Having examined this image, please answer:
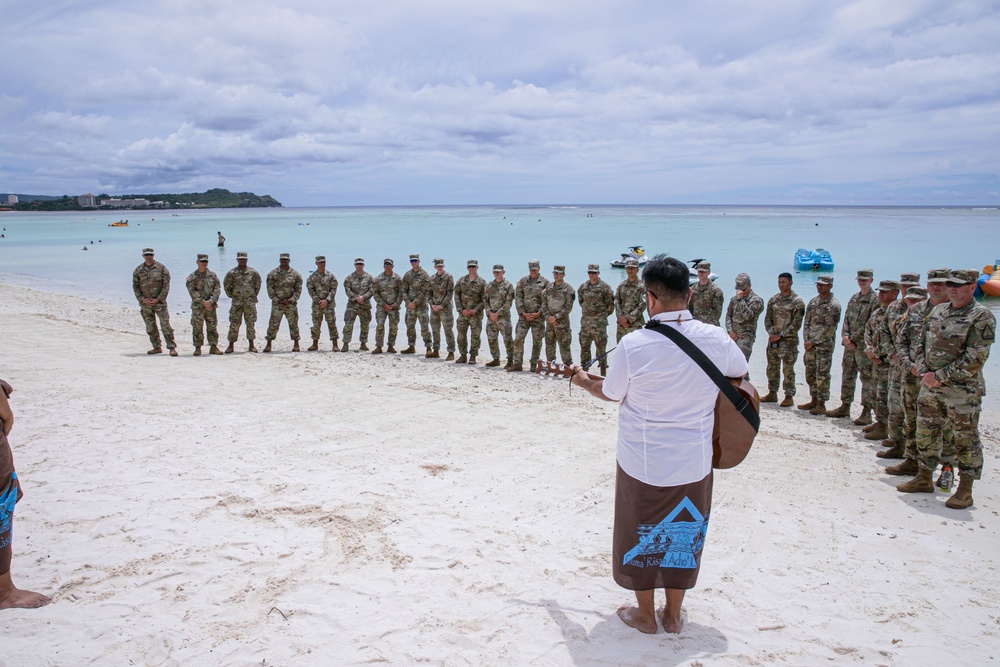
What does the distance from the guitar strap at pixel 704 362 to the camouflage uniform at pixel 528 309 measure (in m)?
8.06

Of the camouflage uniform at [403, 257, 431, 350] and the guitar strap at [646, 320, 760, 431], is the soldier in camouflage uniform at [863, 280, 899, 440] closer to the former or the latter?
the guitar strap at [646, 320, 760, 431]

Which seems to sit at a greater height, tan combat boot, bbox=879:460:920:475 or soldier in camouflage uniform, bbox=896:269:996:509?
soldier in camouflage uniform, bbox=896:269:996:509

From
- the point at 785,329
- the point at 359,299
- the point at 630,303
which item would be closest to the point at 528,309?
the point at 630,303

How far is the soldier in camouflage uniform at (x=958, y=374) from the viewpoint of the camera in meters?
5.05

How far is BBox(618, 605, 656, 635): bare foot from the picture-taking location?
336 cm

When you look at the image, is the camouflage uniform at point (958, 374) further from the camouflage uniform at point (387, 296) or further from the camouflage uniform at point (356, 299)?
the camouflage uniform at point (356, 299)

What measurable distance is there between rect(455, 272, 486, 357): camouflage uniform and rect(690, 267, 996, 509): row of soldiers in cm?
397

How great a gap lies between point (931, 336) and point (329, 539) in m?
5.18

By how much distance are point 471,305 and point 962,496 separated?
8.19m

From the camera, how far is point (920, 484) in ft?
18.3

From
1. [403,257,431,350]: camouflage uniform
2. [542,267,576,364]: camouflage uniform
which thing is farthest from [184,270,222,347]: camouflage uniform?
[542,267,576,364]: camouflage uniform

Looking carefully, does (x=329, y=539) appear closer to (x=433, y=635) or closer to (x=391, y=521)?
(x=391, y=521)

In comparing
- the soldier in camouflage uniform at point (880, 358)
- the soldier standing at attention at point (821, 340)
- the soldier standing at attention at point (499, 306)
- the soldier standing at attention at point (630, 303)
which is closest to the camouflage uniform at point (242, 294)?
the soldier standing at attention at point (499, 306)

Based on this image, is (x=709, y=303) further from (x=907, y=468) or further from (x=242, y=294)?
(x=242, y=294)
